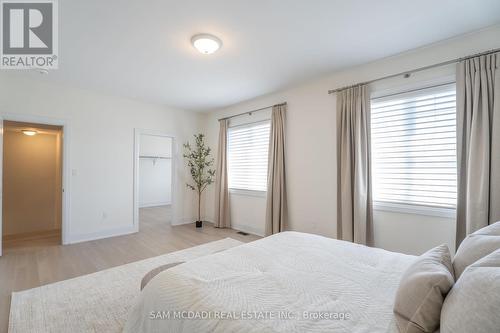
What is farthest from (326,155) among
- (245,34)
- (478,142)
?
(245,34)

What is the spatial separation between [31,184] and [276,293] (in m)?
5.61

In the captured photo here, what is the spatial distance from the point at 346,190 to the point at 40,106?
16.1 ft

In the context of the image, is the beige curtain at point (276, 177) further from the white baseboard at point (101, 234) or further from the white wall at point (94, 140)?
the white baseboard at point (101, 234)

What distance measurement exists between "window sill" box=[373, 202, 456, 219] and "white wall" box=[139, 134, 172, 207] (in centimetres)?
674

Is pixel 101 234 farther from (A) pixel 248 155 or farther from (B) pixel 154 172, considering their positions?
(B) pixel 154 172

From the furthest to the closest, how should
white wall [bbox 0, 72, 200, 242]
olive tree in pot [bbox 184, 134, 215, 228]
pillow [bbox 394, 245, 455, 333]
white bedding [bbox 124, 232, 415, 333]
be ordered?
olive tree in pot [bbox 184, 134, 215, 228] < white wall [bbox 0, 72, 200, 242] < white bedding [bbox 124, 232, 415, 333] < pillow [bbox 394, 245, 455, 333]

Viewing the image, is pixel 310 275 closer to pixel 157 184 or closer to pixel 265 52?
pixel 265 52

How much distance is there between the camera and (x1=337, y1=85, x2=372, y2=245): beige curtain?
9.77ft

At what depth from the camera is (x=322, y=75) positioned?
346cm

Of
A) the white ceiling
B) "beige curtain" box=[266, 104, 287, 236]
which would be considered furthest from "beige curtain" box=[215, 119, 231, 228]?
the white ceiling

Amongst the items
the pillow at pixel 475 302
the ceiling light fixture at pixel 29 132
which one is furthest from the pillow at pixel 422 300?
the ceiling light fixture at pixel 29 132

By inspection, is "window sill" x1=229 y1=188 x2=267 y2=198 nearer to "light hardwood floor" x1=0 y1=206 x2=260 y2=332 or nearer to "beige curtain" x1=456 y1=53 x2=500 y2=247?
"light hardwood floor" x1=0 y1=206 x2=260 y2=332

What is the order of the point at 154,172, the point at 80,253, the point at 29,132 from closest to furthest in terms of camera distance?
the point at 80,253
the point at 29,132
the point at 154,172

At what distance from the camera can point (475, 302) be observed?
27.5 inches
